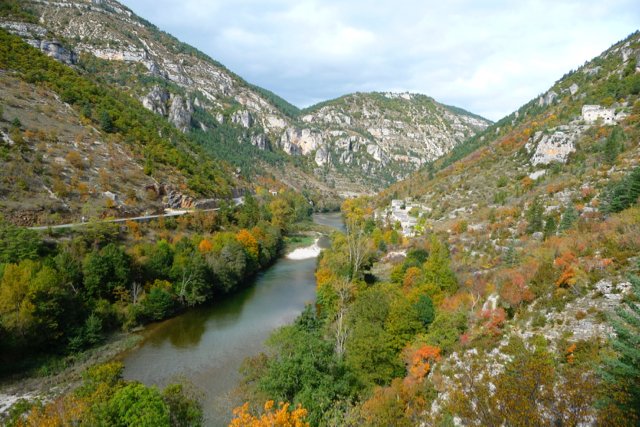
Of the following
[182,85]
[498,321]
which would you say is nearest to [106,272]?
[498,321]

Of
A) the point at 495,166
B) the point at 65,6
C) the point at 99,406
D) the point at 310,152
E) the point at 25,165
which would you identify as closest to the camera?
the point at 99,406

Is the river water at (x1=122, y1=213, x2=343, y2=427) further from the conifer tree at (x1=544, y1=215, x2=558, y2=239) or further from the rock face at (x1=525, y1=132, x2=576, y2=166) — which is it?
the rock face at (x1=525, y1=132, x2=576, y2=166)

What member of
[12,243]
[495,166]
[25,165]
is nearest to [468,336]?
[12,243]

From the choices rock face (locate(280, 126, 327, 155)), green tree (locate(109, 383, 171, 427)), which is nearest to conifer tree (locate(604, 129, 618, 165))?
green tree (locate(109, 383, 171, 427))

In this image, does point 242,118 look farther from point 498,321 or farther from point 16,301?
point 498,321

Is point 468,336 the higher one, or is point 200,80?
point 200,80

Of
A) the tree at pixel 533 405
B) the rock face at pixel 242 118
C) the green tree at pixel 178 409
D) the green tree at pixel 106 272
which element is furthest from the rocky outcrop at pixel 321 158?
the tree at pixel 533 405

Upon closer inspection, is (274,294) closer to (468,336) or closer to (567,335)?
(468,336)
